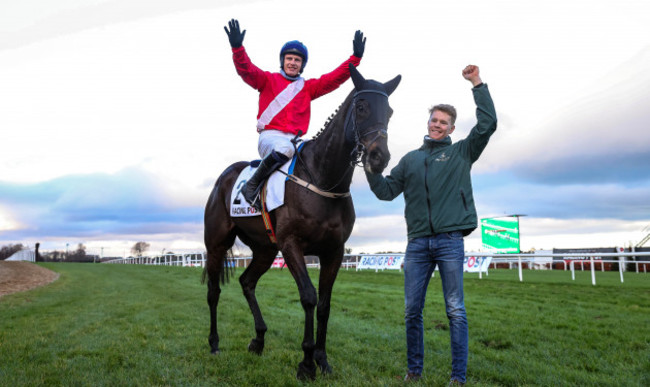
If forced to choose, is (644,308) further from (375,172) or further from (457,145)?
(375,172)

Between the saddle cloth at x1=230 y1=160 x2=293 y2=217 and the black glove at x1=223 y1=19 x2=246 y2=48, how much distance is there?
125 centimetres

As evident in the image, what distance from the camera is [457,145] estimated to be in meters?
3.81

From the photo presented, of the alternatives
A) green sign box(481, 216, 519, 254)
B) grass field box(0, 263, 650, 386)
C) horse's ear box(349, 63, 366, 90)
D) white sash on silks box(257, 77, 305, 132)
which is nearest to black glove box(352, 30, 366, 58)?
white sash on silks box(257, 77, 305, 132)

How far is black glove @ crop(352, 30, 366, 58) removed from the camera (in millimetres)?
4625

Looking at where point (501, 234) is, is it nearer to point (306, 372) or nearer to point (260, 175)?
point (260, 175)

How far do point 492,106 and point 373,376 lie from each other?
255 centimetres

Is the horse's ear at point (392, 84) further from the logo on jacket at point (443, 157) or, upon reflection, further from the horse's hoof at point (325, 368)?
the horse's hoof at point (325, 368)

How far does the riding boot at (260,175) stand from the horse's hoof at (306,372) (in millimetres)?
1600

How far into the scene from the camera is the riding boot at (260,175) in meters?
4.33

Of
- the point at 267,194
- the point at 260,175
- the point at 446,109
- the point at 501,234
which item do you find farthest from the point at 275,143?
the point at 501,234

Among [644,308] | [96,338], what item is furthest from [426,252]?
[644,308]

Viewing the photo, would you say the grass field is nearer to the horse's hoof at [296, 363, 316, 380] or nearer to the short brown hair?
the horse's hoof at [296, 363, 316, 380]

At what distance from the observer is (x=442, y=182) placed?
12.2 feet

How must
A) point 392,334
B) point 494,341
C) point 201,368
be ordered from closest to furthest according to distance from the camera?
point 201,368, point 494,341, point 392,334
